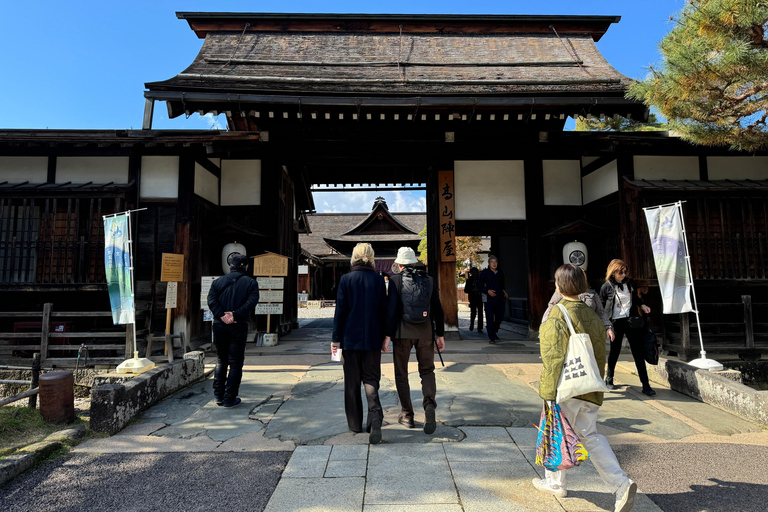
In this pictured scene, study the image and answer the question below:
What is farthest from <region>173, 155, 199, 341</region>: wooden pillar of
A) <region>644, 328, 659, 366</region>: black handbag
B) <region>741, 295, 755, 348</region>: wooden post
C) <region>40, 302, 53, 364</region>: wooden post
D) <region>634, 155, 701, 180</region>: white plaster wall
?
<region>741, 295, 755, 348</region>: wooden post

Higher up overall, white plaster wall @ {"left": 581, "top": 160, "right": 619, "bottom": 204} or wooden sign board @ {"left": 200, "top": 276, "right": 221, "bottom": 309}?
white plaster wall @ {"left": 581, "top": 160, "right": 619, "bottom": 204}

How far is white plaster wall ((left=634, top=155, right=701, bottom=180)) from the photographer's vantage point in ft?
25.8

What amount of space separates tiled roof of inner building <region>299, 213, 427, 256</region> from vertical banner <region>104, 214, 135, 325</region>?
23.0m

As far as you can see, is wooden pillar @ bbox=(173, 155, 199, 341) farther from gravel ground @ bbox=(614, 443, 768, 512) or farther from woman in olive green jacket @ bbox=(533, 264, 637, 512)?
gravel ground @ bbox=(614, 443, 768, 512)

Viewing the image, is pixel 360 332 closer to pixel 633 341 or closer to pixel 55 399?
pixel 55 399

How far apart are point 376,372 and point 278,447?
41.5 inches

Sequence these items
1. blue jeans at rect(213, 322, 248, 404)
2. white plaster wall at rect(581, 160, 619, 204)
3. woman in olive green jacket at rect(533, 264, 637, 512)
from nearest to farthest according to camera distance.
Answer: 1. woman in olive green jacket at rect(533, 264, 637, 512)
2. blue jeans at rect(213, 322, 248, 404)
3. white plaster wall at rect(581, 160, 619, 204)

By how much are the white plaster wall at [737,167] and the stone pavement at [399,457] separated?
5354 millimetres

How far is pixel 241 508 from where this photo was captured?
2539 millimetres

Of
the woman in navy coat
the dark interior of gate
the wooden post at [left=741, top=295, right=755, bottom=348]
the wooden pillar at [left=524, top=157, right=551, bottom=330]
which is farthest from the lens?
the wooden pillar at [left=524, top=157, right=551, bottom=330]

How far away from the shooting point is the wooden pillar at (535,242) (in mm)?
8281

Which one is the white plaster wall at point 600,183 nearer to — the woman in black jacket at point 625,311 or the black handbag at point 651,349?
the woman in black jacket at point 625,311

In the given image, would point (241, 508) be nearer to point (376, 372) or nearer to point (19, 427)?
point (376, 372)

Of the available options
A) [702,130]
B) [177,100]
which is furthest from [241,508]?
[702,130]
